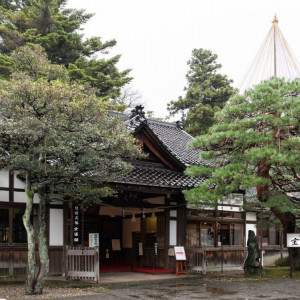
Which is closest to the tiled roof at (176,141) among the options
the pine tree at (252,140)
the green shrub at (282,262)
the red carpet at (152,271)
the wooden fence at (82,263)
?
the pine tree at (252,140)

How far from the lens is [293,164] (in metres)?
13.6

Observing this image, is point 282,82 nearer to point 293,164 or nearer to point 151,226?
point 293,164

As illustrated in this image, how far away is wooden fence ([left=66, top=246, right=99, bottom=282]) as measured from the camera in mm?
14547

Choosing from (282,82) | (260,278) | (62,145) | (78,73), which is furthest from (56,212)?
(78,73)

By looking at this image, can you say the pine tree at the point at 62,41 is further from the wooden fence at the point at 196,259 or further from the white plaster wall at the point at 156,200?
the wooden fence at the point at 196,259

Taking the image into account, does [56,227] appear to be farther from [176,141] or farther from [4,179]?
[176,141]

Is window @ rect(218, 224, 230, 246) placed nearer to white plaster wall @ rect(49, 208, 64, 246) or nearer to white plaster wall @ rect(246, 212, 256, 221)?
white plaster wall @ rect(246, 212, 256, 221)

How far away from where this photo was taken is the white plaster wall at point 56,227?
51.1 feet

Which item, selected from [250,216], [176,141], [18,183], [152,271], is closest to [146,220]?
[152,271]

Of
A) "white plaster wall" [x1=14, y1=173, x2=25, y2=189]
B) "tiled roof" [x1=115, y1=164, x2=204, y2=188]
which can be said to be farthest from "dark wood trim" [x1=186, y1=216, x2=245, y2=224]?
"white plaster wall" [x1=14, y1=173, x2=25, y2=189]

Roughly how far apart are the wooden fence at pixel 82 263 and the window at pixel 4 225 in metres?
2.10

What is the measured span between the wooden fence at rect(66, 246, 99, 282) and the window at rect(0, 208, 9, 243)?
210 cm

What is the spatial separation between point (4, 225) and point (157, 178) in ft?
19.5

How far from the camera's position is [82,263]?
1509cm
